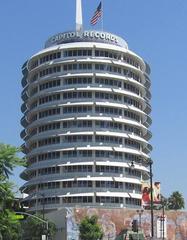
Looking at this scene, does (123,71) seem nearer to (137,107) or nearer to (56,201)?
(137,107)

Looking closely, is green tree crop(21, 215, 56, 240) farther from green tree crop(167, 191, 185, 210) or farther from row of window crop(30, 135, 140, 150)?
green tree crop(167, 191, 185, 210)

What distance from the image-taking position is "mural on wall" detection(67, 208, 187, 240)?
10369 cm

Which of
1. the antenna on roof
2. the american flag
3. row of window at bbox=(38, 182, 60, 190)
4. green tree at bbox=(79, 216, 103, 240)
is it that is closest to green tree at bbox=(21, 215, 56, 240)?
green tree at bbox=(79, 216, 103, 240)

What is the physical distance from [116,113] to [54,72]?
15406mm

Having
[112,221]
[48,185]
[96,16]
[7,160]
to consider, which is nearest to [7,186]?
[7,160]

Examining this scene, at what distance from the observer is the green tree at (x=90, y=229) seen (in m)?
97.3

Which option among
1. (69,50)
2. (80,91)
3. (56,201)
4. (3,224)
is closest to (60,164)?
(56,201)

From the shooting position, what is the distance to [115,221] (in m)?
107

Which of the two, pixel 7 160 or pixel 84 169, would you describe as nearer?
pixel 7 160

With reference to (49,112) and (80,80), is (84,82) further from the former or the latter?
(49,112)

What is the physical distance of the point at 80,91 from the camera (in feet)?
402

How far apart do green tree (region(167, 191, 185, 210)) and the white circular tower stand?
1746 cm

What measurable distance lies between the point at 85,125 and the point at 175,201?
33.9m

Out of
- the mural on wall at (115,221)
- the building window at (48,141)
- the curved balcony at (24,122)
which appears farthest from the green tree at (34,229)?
the curved balcony at (24,122)
